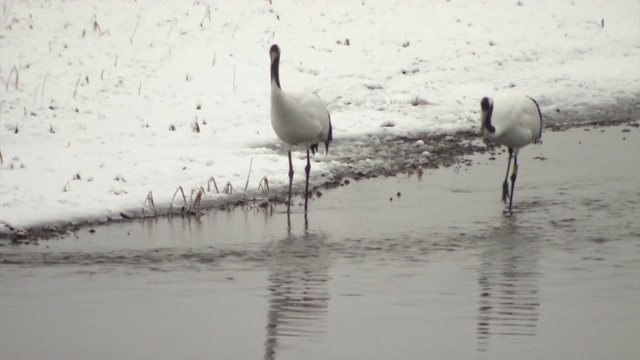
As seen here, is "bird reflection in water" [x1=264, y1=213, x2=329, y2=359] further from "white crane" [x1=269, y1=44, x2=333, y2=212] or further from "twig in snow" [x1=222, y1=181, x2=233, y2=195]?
"white crane" [x1=269, y1=44, x2=333, y2=212]

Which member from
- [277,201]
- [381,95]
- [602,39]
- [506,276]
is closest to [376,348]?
[506,276]

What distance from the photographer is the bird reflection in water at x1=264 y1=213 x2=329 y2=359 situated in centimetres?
719

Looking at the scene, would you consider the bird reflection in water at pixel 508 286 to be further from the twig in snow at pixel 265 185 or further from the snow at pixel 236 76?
the snow at pixel 236 76

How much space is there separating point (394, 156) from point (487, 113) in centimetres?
228

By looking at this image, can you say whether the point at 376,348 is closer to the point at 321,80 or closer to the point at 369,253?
the point at 369,253

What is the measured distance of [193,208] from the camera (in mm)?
11656

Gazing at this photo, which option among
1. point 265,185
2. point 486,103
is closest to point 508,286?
point 486,103

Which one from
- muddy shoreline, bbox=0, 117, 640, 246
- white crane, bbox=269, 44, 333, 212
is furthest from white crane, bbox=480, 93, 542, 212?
white crane, bbox=269, 44, 333, 212

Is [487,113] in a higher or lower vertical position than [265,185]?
higher

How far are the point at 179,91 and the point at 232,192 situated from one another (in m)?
5.62

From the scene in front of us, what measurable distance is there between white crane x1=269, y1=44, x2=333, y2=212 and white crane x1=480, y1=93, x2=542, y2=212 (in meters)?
1.76

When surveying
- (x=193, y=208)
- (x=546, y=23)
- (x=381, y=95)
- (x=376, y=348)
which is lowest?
(x=376, y=348)

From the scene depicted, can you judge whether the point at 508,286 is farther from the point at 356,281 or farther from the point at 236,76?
the point at 236,76

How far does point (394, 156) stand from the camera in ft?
48.8
